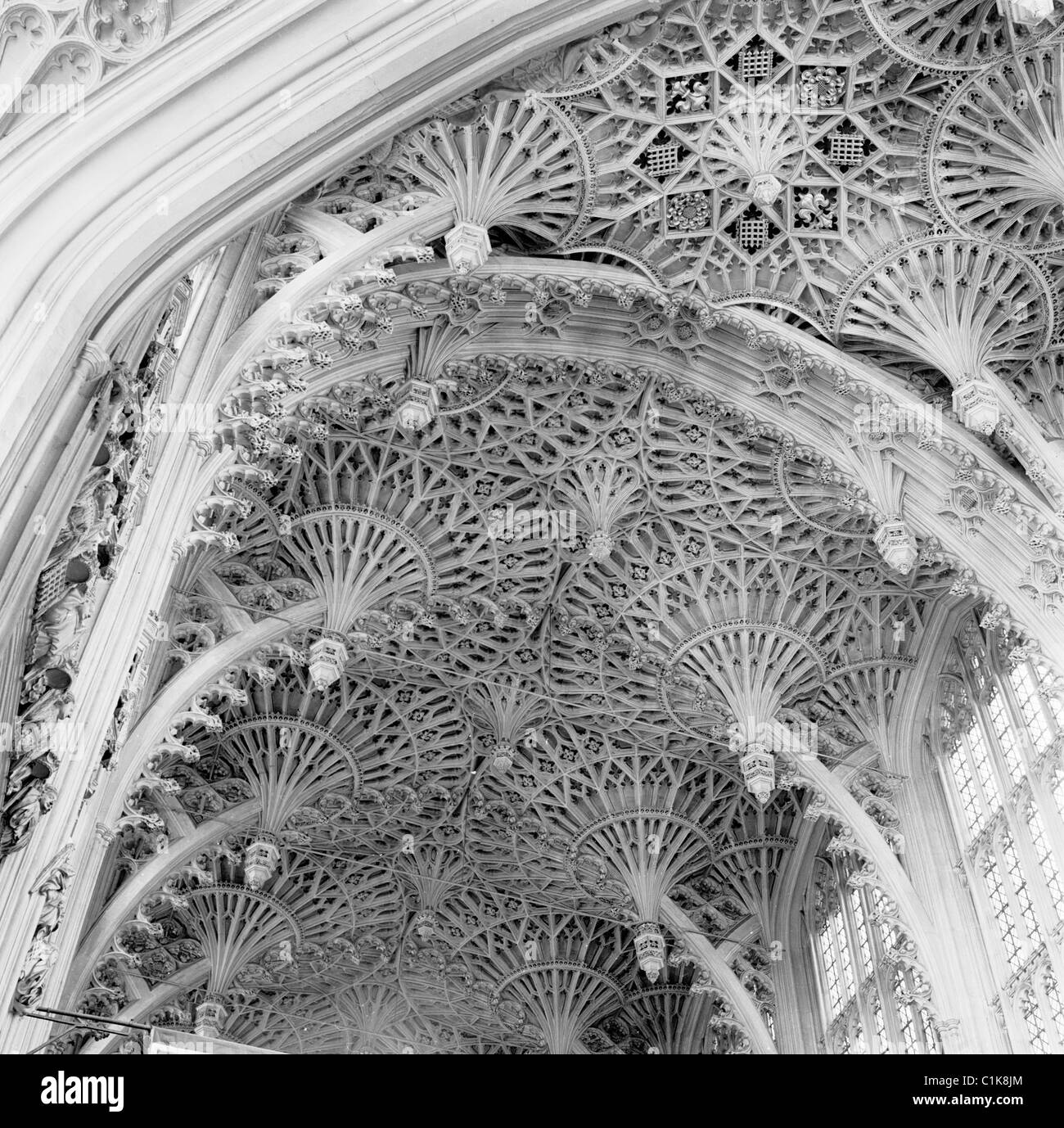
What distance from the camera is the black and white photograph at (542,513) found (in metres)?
10.4

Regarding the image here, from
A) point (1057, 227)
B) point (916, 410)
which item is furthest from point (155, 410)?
point (1057, 227)

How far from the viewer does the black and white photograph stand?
10.4 m

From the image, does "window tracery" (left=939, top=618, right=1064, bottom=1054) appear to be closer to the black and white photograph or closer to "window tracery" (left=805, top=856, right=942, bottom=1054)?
the black and white photograph

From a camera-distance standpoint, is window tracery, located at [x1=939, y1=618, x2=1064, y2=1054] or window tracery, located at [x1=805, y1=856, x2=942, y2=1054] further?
window tracery, located at [x1=805, y1=856, x2=942, y2=1054]

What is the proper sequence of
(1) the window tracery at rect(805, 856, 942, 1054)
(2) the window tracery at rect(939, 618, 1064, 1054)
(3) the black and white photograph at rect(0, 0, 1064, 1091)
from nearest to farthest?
1. (3) the black and white photograph at rect(0, 0, 1064, 1091)
2. (2) the window tracery at rect(939, 618, 1064, 1054)
3. (1) the window tracery at rect(805, 856, 942, 1054)

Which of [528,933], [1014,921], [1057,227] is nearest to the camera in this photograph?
[1057,227]

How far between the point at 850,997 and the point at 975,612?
645 cm

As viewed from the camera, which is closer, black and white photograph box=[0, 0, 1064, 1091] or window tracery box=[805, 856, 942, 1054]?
black and white photograph box=[0, 0, 1064, 1091]

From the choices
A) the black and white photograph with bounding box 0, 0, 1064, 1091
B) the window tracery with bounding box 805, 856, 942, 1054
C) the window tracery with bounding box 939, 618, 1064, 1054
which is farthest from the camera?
the window tracery with bounding box 805, 856, 942, 1054

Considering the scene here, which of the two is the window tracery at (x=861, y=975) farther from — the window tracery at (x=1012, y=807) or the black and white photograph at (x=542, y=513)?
the window tracery at (x=1012, y=807)

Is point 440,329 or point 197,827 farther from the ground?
point 440,329

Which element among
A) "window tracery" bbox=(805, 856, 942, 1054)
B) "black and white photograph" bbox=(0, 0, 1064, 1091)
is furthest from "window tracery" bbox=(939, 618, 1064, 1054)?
"window tracery" bbox=(805, 856, 942, 1054)
